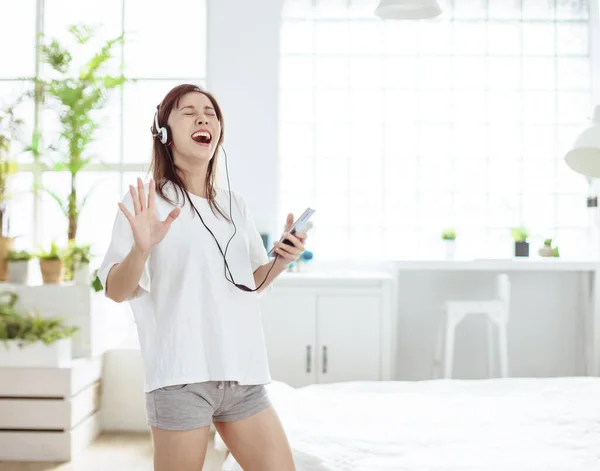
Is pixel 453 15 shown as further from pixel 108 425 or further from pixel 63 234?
pixel 108 425

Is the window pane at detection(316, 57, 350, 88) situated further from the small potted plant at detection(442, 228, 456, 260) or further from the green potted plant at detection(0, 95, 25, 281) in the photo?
the green potted plant at detection(0, 95, 25, 281)

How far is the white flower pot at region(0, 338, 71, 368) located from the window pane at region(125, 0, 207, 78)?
90.6 inches

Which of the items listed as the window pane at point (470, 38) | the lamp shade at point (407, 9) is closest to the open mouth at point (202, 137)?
the lamp shade at point (407, 9)

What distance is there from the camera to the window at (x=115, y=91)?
560cm

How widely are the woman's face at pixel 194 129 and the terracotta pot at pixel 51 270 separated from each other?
2.86m

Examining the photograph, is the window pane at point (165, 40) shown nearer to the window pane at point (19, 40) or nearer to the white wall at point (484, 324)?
the window pane at point (19, 40)

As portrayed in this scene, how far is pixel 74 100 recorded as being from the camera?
502 centimetres

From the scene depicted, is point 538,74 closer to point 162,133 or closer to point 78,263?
point 78,263

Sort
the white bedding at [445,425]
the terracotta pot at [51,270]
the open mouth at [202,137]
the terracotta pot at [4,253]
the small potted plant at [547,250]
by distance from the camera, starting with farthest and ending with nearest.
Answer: the small potted plant at [547,250]
the terracotta pot at [4,253]
the terracotta pot at [51,270]
the white bedding at [445,425]
the open mouth at [202,137]

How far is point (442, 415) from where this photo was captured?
3.23m

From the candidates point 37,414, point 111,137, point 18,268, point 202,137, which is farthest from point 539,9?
point 202,137

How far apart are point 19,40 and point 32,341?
2.60 meters

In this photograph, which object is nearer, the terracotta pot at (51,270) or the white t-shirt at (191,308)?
the white t-shirt at (191,308)

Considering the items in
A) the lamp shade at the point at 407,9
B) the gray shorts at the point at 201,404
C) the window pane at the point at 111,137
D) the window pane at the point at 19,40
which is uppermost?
the window pane at the point at 19,40
